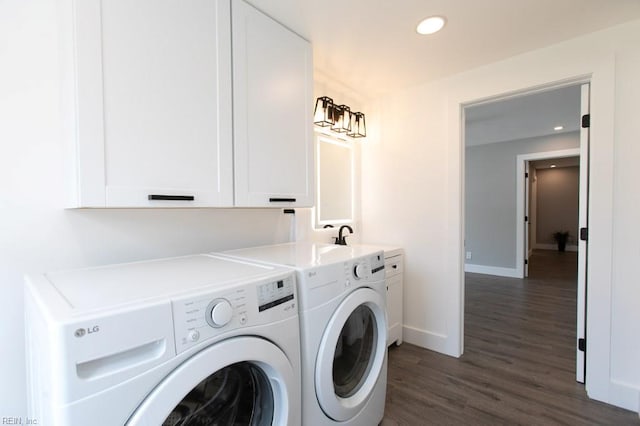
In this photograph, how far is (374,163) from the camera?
2.84 meters

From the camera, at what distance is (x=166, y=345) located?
709mm

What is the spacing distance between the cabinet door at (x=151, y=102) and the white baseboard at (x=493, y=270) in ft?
17.1

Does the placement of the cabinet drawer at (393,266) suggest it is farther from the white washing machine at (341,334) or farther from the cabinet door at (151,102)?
the cabinet door at (151,102)

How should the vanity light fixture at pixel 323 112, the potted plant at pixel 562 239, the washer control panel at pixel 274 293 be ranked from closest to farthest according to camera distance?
the washer control panel at pixel 274 293
the vanity light fixture at pixel 323 112
the potted plant at pixel 562 239

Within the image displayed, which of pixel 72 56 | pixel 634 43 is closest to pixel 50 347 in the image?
pixel 72 56

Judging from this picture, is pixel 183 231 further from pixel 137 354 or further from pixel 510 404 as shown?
pixel 510 404

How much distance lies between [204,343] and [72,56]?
1024 mm

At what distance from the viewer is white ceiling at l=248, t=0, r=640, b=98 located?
1.52m

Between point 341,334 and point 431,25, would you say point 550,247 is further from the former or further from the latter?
point 341,334

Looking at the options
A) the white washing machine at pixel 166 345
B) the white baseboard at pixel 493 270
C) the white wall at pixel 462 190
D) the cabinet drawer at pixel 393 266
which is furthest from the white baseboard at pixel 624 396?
the white baseboard at pixel 493 270

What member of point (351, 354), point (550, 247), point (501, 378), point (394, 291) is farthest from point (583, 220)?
point (550, 247)

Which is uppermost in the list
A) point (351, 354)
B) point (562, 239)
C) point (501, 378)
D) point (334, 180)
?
point (334, 180)

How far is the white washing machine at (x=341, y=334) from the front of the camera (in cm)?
113

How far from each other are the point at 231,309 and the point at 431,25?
1.84 meters
